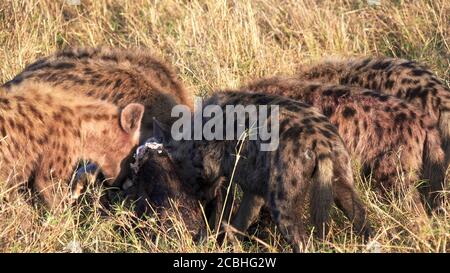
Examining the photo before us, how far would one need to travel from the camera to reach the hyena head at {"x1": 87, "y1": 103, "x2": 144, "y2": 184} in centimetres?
597

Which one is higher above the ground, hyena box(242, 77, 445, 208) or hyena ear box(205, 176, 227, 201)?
hyena box(242, 77, 445, 208)

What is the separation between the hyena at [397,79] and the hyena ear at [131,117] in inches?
44.2

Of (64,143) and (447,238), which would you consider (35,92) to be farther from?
(447,238)

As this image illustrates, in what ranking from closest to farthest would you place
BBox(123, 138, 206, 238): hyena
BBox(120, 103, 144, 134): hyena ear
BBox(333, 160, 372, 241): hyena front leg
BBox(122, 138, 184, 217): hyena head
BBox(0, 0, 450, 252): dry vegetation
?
BBox(333, 160, 372, 241): hyena front leg → BBox(123, 138, 206, 238): hyena → BBox(122, 138, 184, 217): hyena head → BBox(120, 103, 144, 134): hyena ear → BBox(0, 0, 450, 252): dry vegetation

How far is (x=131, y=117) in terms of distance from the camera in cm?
603

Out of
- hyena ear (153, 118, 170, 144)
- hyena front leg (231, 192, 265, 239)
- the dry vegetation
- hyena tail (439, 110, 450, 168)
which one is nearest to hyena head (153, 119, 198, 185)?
hyena ear (153, 118, 170, 144)

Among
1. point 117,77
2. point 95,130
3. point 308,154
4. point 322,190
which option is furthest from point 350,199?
point 117,77

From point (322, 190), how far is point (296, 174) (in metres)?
0.14

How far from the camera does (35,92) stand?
19.8 ft

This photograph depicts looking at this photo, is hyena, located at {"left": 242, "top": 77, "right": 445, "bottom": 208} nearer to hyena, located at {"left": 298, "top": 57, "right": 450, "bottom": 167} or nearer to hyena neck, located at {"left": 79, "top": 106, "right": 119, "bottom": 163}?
hyena, located at {"left": 298, "top": 57, "right": 450, "bottom": 167}

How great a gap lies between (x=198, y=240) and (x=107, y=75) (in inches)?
68.4

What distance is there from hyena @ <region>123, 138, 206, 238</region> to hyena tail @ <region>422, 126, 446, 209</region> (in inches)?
46.8

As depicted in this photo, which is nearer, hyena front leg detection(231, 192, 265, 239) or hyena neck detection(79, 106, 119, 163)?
hyena front leg detection(231, 192, 265, 239)
